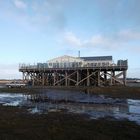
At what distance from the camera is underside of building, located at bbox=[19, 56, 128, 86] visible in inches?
2901

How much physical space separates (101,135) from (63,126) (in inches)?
122

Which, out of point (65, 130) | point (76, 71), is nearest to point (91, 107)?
point (65, 130)

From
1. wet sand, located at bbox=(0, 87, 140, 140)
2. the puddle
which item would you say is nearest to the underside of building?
the puddle

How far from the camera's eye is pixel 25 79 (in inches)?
3369

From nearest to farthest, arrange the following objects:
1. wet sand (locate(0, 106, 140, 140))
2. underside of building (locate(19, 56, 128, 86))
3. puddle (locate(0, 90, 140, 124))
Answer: wet sand (locate(0, 106, 140, 140)) < puddle (locate(0, 90, 140, 124)) < underside of building (locate(19, 56, 128, 86))

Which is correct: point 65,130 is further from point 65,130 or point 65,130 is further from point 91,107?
point 91,107

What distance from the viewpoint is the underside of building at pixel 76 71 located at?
2901 inches

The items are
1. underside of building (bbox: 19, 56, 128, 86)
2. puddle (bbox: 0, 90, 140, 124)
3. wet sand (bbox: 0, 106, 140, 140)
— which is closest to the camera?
wet sand (bbox: 0, 106, 140, 140)

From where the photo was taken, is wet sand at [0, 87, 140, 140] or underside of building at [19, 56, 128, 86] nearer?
wet sand at [0, 87, 140, 140]

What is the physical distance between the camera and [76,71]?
249 ft

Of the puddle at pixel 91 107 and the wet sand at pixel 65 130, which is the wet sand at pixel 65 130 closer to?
the wet sand at pixel 65 130

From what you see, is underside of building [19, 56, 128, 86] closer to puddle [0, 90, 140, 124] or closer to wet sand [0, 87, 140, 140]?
puddle [0, 90, 140, 124]

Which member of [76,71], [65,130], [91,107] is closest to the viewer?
[65,130]

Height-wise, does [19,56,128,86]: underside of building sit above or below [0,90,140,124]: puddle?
above
